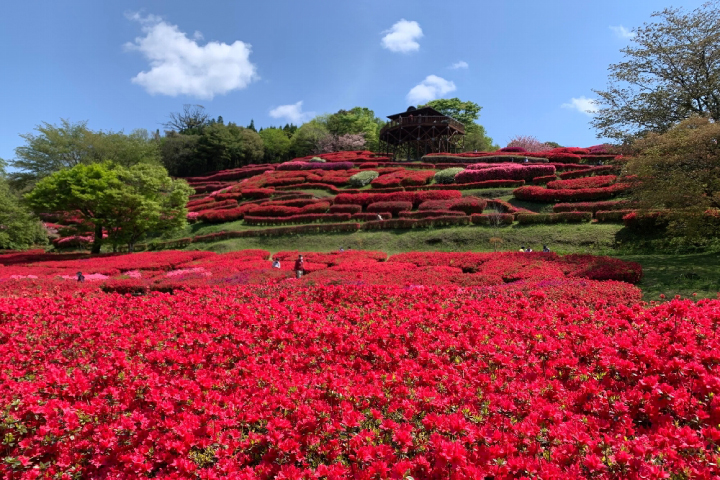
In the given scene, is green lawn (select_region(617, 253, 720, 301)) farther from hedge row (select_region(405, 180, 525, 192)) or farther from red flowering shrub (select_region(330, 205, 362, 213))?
red flowering shrub (select_region(330, 205, 362, 213))

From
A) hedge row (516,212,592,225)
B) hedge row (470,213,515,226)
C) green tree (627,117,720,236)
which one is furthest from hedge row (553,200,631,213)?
green tree (627,117,720,236)

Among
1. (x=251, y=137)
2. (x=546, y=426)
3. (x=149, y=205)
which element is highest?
(x=251, y=137)

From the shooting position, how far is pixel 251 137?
66.0m

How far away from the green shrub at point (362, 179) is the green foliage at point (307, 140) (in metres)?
34.2

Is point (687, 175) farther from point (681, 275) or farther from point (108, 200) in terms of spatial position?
point (108, 200)

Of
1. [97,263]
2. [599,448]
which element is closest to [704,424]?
[599,448]

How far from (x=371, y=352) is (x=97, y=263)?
19856mm

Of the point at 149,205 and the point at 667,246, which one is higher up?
the point at 149,205

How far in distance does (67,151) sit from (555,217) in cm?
4961

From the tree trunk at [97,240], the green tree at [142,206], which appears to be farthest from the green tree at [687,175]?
the tree trunk at [97,240]

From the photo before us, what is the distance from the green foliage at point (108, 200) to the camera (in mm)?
24016

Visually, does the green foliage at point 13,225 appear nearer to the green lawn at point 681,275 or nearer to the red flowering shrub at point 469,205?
the red flowering shrub at point 469,205

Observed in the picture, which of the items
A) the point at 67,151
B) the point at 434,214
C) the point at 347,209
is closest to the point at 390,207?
the point at 347,209

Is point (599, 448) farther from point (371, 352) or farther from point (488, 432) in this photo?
point (371, 352)
